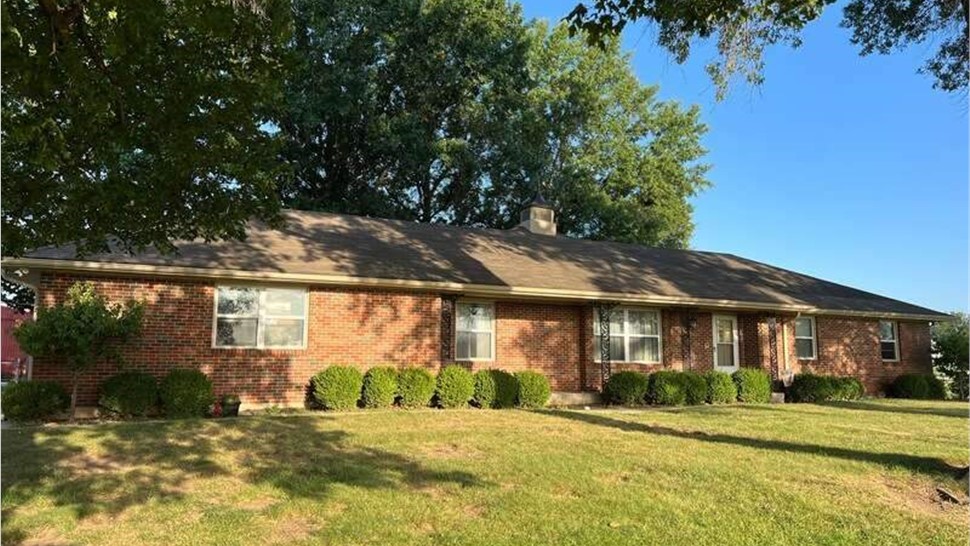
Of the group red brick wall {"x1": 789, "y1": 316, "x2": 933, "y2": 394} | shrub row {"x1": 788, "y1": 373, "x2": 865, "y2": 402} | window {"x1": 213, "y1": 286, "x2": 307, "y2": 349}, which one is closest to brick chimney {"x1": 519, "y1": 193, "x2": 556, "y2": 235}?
red brick wall {"x1": 789, "y1": 316, "x2": 933, "y2": 394}

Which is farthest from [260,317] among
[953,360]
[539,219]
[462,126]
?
[953,360]

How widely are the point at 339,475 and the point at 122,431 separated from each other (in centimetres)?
401

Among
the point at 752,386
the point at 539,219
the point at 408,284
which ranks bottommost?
the point at 752,386

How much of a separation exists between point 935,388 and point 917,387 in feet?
2.95

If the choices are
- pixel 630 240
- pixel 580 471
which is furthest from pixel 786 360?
pixel 580 471

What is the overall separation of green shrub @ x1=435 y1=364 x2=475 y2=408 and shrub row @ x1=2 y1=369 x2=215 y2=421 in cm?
424

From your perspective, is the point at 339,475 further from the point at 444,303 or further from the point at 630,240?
the point at 630,240

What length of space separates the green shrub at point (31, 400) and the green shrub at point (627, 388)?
35.0ft

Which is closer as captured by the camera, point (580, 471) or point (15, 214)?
point (15, 214)

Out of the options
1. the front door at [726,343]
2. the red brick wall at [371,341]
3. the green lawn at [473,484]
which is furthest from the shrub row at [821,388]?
the green lawn at [473,484]

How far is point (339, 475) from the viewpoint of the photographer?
702 cm

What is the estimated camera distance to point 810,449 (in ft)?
28.8

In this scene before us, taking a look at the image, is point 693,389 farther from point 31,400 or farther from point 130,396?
point 31,400

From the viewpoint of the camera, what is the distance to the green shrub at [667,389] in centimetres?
1609
